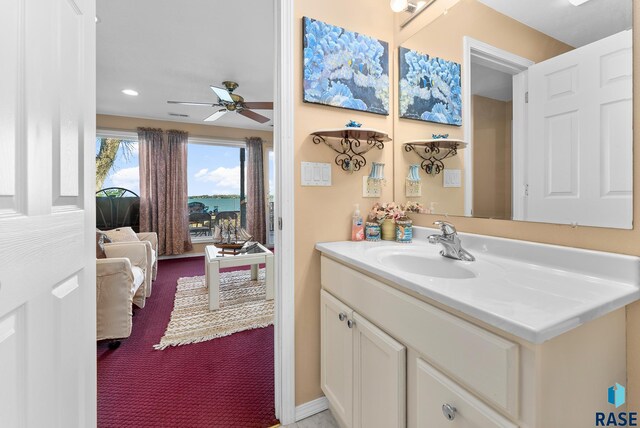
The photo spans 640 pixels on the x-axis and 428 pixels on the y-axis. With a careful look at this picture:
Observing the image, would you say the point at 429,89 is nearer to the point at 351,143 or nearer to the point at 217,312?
the point at 351,143

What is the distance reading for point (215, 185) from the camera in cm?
541

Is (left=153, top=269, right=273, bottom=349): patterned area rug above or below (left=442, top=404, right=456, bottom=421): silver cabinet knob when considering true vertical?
below

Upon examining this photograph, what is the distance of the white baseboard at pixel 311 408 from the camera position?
138 centimetres

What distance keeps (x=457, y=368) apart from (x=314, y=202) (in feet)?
3.08

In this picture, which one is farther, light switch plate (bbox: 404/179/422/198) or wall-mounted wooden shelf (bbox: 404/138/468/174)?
light switch plate (bbox: 404/179/422/198)

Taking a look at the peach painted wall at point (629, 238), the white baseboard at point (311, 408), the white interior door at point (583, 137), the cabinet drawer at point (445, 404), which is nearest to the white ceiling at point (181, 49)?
the white interior door at point (583, 137)

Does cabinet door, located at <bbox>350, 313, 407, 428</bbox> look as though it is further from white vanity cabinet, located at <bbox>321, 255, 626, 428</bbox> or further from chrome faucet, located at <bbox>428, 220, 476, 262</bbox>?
chrome faucet, located at <bbox>428, 220, 476, 262</bbox>

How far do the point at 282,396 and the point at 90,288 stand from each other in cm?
96

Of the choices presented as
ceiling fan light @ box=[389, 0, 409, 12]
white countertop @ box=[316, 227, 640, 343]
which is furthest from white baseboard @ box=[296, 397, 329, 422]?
ceiling fan light @ box=[389, 0, 409, 12]

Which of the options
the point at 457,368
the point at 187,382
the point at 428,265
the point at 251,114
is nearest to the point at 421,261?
the point at 428,265

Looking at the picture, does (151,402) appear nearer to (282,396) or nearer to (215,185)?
(282,396)

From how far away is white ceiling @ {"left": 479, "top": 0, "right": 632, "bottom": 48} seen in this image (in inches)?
32.6

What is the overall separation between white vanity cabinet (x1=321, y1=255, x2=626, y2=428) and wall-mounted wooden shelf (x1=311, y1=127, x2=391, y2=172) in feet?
2.10

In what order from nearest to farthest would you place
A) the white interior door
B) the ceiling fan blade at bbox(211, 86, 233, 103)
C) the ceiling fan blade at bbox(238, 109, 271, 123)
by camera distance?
the white interior door < the ceiling fan blade at bbox(211, 86, 233, 103) < the ceiling fan blade at bbox(238, 109, 271, 123)
